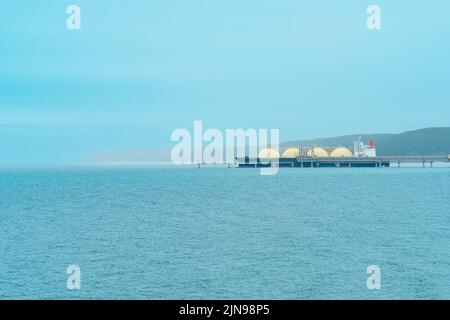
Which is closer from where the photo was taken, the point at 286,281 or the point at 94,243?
the point at 286,281

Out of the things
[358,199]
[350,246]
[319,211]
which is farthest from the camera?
[358,199]

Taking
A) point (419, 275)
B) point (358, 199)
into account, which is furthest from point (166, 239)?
point (358, 199)

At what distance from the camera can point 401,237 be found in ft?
145

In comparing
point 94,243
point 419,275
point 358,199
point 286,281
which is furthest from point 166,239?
point 358,199

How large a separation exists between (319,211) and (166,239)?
26225 mm

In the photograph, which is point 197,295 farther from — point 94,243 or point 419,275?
point 94,243
